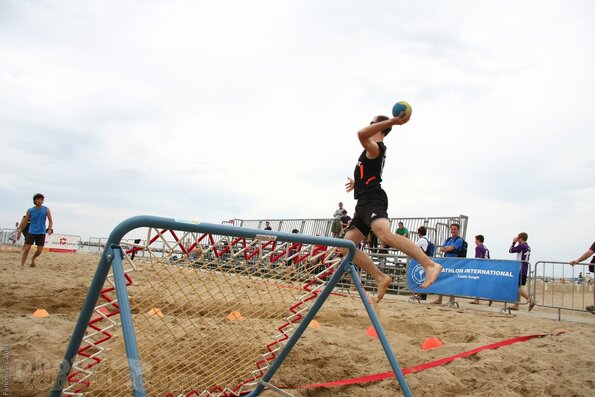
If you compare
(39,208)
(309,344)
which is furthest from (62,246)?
(309,344)

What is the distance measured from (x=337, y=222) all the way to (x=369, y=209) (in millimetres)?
10416

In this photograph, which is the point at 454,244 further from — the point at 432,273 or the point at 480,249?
the point at 432,273

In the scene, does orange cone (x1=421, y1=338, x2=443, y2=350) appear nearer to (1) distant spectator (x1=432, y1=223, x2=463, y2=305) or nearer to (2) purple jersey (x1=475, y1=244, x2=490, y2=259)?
(1) distant spectator (x1=432, y1=223, x2=463, y2=305)

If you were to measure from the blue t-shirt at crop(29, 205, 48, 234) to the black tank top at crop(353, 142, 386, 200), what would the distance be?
9.62 metres

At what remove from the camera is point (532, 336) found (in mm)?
5031

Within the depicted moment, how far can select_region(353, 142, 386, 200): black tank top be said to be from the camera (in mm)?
4395

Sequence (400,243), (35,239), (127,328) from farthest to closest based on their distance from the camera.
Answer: (35,239) < (400,243) < (127,328)

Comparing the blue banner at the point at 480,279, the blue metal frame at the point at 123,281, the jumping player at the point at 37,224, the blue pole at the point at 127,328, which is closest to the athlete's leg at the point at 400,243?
the blue metal frame at the point at 123,281

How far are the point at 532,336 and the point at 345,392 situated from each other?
2.72 metres

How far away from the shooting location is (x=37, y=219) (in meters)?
11.1

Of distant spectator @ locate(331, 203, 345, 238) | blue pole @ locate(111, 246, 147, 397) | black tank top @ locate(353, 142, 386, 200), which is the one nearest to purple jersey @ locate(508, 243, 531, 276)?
distant spectator @ locate(331, 203, 345, 238)

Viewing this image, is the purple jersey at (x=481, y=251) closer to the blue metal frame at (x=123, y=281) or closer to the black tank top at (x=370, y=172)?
the black tank top at (x=370, y=172)

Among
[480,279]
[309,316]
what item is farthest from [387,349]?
[480,279]

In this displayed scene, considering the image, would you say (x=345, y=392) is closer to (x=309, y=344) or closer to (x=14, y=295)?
(x=309, y=344)
